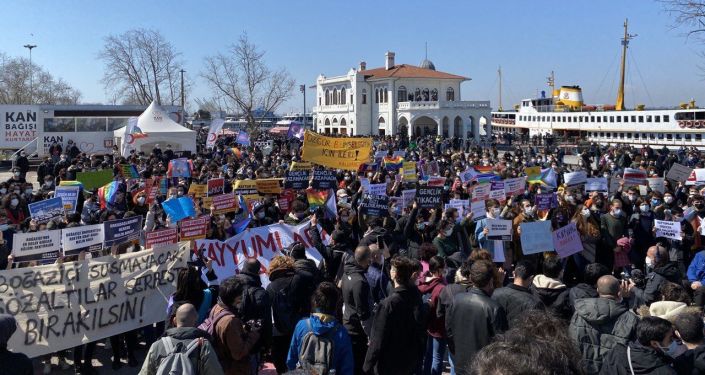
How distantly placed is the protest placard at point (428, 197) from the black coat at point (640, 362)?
6418 mm

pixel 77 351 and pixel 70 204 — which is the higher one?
pixel 70 204

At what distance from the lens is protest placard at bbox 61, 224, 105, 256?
7.07m

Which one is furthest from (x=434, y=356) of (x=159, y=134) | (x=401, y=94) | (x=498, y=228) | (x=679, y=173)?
(x=401, y=94)

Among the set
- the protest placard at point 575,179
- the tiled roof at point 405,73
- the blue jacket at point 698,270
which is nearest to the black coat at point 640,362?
the blue jacket at point 698,270

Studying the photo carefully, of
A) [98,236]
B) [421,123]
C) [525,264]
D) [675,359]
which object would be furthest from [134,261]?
[421,123]

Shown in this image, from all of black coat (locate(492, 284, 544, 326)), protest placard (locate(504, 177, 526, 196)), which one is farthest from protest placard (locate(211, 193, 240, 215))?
black coat (locate(492, 284, 544, 326))

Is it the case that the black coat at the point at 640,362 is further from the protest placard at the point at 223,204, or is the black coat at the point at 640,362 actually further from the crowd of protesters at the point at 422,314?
the protest placard at the point at 223,204

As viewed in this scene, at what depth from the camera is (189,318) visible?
418cm

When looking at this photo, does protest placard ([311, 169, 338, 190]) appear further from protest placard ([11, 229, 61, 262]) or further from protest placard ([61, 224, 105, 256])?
protest placard ([11, 229, 61, 262])

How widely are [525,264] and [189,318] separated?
109 inches

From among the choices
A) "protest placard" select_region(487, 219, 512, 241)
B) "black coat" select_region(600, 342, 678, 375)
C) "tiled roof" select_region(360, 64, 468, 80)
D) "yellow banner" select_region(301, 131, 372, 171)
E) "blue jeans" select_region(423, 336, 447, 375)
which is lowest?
"blue jeans" select_region(423, 336, 447, 375)

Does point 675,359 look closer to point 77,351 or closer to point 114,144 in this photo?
point 77,351

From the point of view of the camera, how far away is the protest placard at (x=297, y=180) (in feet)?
42.1

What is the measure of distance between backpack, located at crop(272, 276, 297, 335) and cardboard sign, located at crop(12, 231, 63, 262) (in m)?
3.02
